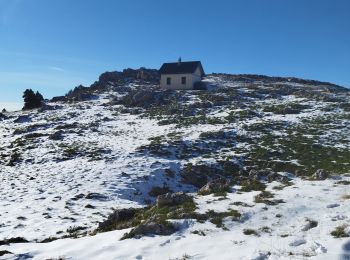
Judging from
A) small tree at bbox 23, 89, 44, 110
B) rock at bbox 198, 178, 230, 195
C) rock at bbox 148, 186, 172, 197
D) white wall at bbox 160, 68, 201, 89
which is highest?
white wall at bbox 160, 68, 201, 89

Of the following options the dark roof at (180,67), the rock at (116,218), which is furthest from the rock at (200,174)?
the dark roof at (180,67)

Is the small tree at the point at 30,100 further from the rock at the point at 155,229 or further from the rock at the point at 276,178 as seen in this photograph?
the rock at the point at 155,229

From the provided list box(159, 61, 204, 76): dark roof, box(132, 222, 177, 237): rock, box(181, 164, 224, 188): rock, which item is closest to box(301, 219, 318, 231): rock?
box(132, 222, 177, 237): rock

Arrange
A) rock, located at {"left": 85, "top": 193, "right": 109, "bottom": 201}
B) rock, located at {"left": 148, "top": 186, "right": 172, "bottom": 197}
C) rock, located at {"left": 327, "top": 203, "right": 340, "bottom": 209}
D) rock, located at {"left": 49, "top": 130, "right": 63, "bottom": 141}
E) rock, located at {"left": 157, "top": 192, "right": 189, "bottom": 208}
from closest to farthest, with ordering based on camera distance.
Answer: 1. rock, located at {"left": 327, "top": 203, "right": 340, "bottom": 209}
2. rock, located at {"left": 157, "top": 192, "right": 189, "bottom": 208}
3. rock, located at {"left": 85, "top": 193, "right": 109, "bottom": 201}
4. rock, located at {"left": 148, "top": 186, "right": 172, "bottom": 197}
5. rock, located at {"left": 49, "top": 130, "right": 63, "bottom": 141}

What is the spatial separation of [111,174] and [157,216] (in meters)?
11.3

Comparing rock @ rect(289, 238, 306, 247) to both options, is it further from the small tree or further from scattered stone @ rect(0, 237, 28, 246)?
the small tree

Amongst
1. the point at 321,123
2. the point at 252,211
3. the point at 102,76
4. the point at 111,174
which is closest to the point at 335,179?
the point at 252,211

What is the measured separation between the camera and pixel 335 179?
1759cm

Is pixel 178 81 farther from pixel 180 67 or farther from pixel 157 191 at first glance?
pixel 157 191

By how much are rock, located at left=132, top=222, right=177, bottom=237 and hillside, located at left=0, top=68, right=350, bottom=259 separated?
35mm

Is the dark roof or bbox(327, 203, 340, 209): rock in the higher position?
the dark roof

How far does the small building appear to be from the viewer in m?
71.2

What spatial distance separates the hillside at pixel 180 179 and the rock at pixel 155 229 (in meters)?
0.03

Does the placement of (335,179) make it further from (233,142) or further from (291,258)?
(233,142)
